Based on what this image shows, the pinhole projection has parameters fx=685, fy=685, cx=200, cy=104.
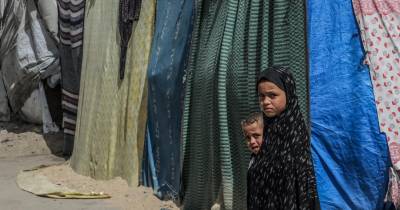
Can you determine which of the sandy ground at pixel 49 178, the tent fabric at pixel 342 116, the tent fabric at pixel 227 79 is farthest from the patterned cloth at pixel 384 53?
the sandy ground at pixel 49 178

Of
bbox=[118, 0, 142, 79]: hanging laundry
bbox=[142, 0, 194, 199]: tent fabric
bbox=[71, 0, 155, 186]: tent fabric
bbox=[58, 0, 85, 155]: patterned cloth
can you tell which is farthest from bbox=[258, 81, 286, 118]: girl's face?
bbox=[58, 0, 85, 155]: patterned cloth

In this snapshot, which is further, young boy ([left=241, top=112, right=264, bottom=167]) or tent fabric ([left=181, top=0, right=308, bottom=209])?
tent fabric ([left=181, top=0, right=308, bottom=209])

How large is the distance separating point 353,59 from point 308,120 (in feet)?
1.76

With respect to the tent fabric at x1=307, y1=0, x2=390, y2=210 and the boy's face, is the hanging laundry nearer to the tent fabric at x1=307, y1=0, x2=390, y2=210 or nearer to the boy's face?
the tent fabric at x1=307, y1=0, x2=390, y2=210

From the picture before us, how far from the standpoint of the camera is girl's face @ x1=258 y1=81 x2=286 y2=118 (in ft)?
11.1

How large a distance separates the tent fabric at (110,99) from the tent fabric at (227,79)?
1104 millimetres

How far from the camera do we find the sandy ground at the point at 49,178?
666cm

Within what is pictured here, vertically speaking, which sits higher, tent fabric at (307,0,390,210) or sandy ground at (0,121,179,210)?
tent fabric at (307,0,390,210)

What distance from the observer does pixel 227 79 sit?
5.55 metres

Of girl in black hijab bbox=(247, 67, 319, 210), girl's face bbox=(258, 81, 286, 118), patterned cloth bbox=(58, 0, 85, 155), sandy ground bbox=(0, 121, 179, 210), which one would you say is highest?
patterned cloth bbox=(58, 0, 85, 155)

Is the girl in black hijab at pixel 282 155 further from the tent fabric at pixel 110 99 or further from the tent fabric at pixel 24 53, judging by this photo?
the tent fabric at pixel 24 53

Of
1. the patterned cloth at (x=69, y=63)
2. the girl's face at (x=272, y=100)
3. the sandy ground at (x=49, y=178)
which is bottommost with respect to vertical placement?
the sandy ground at (x=49, y=178)

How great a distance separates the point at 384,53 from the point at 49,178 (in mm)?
4551

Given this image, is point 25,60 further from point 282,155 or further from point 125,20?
point 282,155
